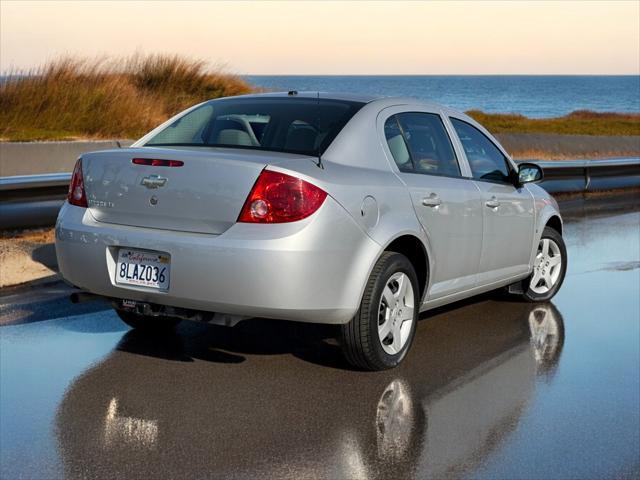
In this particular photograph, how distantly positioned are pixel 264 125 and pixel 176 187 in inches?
40.7

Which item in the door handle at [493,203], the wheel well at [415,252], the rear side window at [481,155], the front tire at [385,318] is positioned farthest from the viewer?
the rear side window at [481,155]

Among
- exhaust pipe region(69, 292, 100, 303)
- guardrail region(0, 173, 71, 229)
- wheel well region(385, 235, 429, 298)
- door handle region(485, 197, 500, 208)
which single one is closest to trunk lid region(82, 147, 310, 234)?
exhaust pipe region(69, 292, 100, 303)

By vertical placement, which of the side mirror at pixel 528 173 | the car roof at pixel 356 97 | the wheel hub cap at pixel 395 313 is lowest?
the wheel hub cap at pixel 395 313

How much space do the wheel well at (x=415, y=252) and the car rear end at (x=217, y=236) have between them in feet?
1.71

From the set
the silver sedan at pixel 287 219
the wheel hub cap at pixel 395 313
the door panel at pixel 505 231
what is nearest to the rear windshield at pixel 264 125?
the silver sedan at pixel 287 219

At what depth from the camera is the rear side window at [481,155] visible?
730 centimetres

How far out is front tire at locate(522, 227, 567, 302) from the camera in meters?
8.34

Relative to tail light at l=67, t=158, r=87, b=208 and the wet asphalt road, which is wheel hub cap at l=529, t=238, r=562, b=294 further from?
tail light at l=67, t=158, r=87, b=208

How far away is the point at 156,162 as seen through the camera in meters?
5.65

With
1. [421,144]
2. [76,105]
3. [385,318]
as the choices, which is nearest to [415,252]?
[385,318]

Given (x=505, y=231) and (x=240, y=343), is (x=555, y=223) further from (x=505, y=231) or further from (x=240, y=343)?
(x=240, y=343)

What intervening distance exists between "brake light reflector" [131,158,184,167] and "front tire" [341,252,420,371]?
129 centimetres

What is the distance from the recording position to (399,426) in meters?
5.04

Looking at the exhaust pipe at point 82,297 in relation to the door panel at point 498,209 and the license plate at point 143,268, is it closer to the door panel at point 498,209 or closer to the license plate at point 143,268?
the license plate at point 143,268
